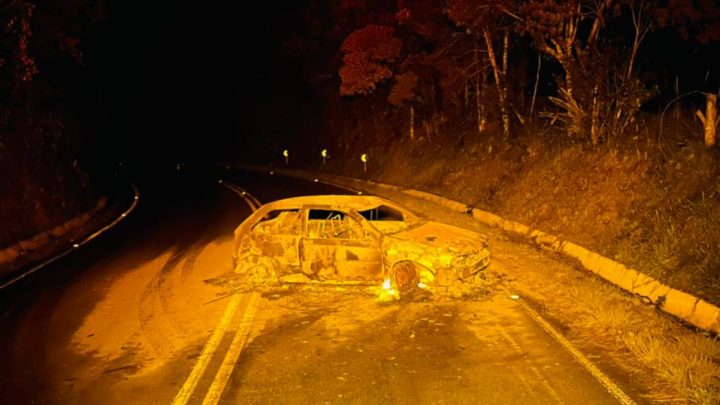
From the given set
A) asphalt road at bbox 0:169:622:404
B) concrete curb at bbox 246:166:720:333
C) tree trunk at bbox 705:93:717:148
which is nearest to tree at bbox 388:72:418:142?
concrete curb at bbox 246:166:720:333

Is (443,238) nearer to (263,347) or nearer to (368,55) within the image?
(263,347)

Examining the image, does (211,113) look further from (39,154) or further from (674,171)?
(674,171)

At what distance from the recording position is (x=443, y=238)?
359 inches

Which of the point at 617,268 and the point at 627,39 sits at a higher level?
the point at 627,39

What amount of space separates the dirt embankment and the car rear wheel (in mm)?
3520

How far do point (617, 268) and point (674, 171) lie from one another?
2868 mm

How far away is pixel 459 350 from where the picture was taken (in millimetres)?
6629

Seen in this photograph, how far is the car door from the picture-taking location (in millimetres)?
9062

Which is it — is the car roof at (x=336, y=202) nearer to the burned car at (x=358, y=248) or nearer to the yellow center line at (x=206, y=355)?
the burned car at (x=358, y=248)

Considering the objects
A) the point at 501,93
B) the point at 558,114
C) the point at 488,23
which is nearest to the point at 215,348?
the point at 558,114

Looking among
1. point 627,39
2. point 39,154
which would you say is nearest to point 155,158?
point 39,154

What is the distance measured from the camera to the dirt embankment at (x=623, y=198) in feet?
29.2

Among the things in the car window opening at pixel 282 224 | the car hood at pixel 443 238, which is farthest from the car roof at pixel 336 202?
the car hood at pixel 443 238

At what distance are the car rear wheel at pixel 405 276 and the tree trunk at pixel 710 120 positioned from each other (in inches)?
258
